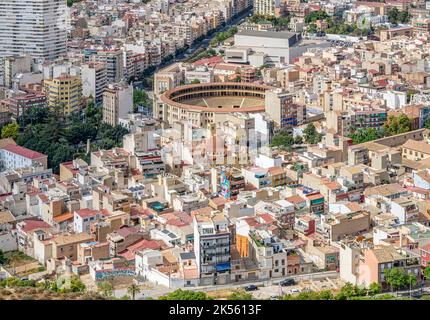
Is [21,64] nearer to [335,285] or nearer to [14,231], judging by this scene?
[14,231]

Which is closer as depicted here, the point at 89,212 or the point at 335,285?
the point at 335,285

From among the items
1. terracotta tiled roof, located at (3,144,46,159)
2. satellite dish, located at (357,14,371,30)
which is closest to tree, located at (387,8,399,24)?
satellite dish, located at (357,14,371,30)

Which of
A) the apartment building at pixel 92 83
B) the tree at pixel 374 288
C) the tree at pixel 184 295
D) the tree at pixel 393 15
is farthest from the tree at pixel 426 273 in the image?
the tree at pixel 393 15

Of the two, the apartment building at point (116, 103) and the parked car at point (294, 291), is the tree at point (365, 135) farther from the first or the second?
the parked car at point (294, 291)
